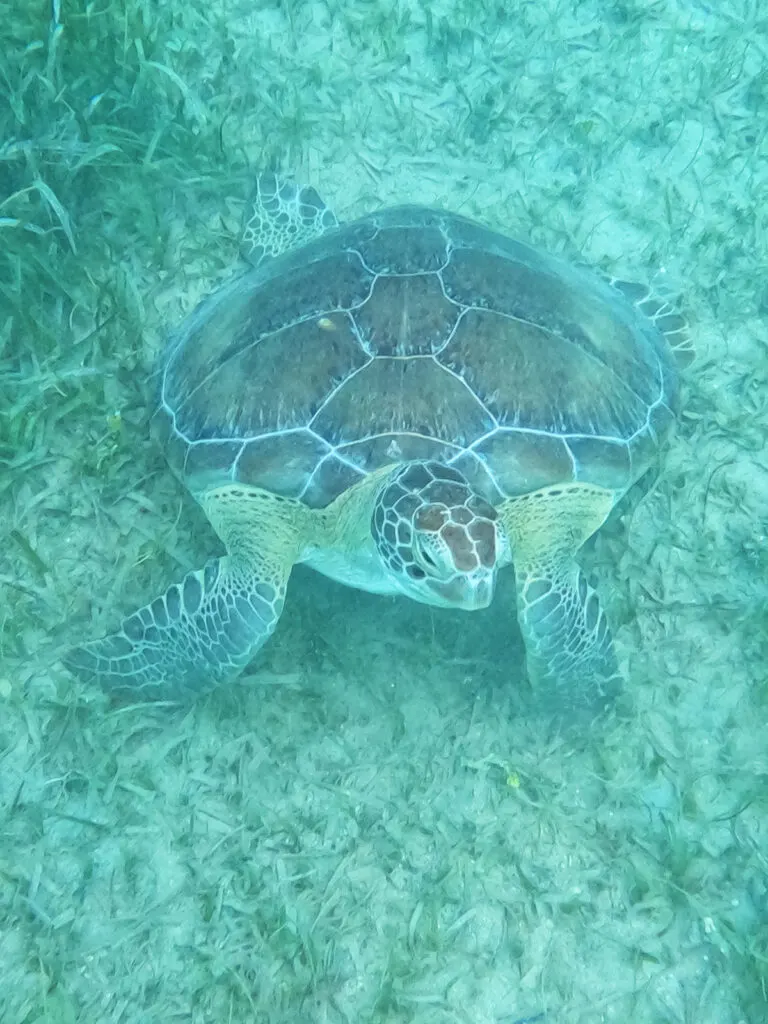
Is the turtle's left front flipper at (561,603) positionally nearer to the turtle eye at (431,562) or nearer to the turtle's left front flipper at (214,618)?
the turtle eye at (431,562)

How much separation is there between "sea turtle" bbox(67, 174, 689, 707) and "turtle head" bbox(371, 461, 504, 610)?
16 millimetres

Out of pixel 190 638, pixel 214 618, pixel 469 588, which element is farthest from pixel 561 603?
pixel 190 638

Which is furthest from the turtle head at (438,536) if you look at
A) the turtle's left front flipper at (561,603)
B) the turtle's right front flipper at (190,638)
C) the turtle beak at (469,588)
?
the turtle's right front flipper at (190,638)

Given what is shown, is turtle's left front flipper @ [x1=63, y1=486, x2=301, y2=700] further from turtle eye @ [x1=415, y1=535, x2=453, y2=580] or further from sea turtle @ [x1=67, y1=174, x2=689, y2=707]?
turtle eye @ [x1=415, y1=535, x2=453, y2=580]

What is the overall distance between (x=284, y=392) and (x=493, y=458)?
778 mm

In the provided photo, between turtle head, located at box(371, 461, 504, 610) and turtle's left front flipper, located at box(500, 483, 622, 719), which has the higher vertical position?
turtle head, located at box(371, 461, 504, 610)

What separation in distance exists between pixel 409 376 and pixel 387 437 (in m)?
0.24

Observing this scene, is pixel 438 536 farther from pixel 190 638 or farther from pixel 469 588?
pixel 190 638

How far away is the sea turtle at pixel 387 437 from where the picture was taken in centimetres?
271

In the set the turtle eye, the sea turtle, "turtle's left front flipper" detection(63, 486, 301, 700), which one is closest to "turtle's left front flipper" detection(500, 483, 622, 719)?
the sea turtle

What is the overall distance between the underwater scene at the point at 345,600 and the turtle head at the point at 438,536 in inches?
0.4

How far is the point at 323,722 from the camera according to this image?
3016 millimetres

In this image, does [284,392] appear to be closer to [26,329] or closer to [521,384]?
[521,384]

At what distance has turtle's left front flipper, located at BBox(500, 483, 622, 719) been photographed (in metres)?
2.74
